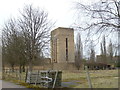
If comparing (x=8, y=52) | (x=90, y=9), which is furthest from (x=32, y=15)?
(x=90, y=9)

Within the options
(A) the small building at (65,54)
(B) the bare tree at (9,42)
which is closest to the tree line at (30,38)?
(B) the bare tree at (9,42)

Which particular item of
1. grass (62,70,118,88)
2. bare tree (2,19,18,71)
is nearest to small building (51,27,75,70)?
bare tree (2,19,18,71)

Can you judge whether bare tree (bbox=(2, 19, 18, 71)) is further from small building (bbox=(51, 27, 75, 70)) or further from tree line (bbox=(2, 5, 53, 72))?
small building (bbox=(51, 27, 75, 70))

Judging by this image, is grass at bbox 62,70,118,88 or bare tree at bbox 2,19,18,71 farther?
bare tree at bbox 2,19,18,71

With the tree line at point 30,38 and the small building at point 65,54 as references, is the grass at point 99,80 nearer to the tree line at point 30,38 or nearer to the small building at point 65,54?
the tree line at point 30,38

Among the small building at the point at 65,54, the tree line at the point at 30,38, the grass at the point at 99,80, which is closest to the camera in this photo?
the grass at the point at 99,80

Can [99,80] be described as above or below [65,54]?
below

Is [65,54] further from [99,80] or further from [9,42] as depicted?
[99,80]

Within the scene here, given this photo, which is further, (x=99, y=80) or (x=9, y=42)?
(x=9, y=42)

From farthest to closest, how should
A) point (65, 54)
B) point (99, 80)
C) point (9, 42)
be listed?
point (65, 54)
point (9, 42)
point (99, 80)

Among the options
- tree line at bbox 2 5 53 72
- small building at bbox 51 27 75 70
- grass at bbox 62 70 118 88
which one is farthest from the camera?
small building at bbox 51 27 75 70

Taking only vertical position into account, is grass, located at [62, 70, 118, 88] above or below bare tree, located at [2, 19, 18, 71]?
below

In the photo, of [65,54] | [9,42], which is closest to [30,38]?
[9,42]

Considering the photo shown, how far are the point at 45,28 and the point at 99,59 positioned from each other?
158 feet
